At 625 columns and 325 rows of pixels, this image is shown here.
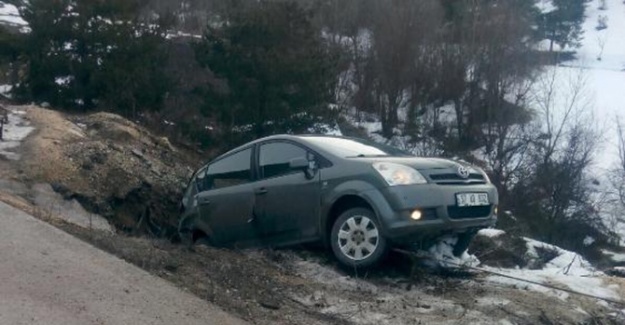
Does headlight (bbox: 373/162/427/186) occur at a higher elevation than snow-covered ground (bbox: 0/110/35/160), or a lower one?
higher

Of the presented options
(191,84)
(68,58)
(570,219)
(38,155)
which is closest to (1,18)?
(191,84)

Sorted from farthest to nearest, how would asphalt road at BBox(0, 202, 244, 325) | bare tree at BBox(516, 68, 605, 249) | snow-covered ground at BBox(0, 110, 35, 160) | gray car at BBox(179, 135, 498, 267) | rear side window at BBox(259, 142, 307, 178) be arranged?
bare tree at BBox(516, 68, 605, 249) → snow-covered ground at BBox(0, 110, 35, 160) → rear side window at BBox(259, 142, 307, 178) → gray car at BBox(179, 135, 498, 267) → asphalt road at BBox(0, 202, 244, 325)

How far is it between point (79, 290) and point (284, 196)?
3.01m

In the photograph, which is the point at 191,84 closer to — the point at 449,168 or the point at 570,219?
the point at 570,219

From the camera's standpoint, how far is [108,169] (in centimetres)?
1616

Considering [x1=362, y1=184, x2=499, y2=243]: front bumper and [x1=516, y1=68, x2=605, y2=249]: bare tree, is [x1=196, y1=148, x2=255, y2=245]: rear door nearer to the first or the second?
[x1=362, y1=184, x2=499, y2=243]: front bumper

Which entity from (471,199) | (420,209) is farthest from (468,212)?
(420,209)

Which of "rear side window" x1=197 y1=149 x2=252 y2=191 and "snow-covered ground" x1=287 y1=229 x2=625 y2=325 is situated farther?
"rear side window" x1=197 y1=149 x2=252 y2=191

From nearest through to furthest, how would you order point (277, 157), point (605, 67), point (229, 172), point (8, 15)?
point (277, 157) < point (229, 172) < point (8, 15) < point (605, 67)

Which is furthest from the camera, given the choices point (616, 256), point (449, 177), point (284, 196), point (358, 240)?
point (616, 256)

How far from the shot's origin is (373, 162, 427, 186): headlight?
367 inches

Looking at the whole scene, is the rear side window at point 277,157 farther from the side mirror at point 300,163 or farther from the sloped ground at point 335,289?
the sloped ground at point 335,289

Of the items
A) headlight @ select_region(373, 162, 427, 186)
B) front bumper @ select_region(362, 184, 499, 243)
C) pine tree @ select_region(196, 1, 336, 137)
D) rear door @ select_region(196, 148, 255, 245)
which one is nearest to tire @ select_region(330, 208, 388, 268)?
front bumper @ select_region(362, 184, 499, 243)

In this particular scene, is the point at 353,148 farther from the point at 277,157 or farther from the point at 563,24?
the point at 563,24
